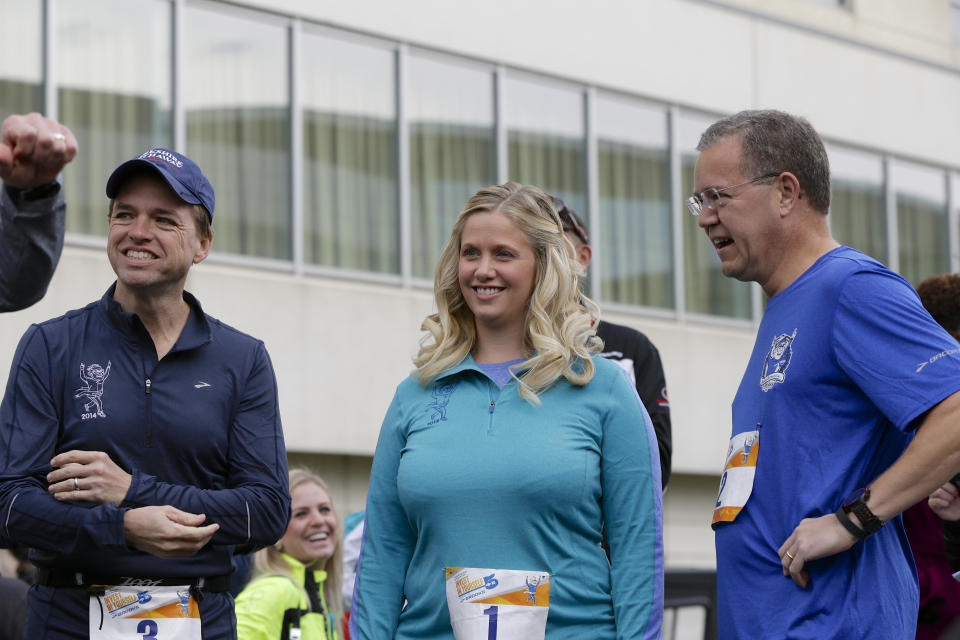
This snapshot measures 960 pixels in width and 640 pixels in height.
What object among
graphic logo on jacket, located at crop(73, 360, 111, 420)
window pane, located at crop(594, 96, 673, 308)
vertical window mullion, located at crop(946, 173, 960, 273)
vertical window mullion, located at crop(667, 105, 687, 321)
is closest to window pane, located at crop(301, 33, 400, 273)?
window pane, located at crop(594, 96, 673, 308)

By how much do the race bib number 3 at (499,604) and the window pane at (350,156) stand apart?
1062 cm

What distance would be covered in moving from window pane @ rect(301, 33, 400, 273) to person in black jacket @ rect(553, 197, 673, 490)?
9.02 meters

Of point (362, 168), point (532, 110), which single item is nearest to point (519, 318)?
point (362, 168)

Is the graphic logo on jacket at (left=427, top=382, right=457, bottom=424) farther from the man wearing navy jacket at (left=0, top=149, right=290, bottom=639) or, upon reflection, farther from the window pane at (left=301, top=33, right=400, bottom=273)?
the window pane at (left=301, top=33, right=400, bottom=273)

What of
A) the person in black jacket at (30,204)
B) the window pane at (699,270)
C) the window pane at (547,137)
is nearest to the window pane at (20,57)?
the window pane at (547,137)

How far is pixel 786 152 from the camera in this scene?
3.93 meters

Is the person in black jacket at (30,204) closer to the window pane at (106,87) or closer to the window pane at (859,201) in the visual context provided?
the window pane at (106,87)

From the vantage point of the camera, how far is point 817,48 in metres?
18.3

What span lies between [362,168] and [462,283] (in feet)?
35.1

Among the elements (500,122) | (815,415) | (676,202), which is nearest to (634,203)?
(676,202)

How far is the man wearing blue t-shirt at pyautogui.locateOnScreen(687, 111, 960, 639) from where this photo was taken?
3527mm

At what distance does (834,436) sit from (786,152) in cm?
77

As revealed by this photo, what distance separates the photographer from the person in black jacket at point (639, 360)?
17.6 ft

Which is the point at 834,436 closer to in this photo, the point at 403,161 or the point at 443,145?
the point at 403,161
